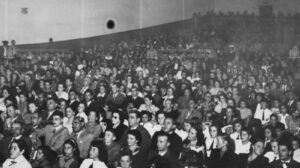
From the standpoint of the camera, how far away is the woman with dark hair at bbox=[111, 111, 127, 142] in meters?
6.59

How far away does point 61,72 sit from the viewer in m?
11.8

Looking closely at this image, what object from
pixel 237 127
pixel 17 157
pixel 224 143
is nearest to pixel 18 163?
pixel 17 157

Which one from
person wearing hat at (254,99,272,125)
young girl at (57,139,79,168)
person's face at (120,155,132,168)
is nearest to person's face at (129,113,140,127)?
young girl at (57,139,79,168)

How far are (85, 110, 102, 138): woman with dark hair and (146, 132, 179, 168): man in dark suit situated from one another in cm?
117

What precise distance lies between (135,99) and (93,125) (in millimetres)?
2462

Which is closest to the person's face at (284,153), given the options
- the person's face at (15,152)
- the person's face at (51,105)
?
the person's face at (15,152)

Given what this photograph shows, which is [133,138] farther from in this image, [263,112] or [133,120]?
[263,112]

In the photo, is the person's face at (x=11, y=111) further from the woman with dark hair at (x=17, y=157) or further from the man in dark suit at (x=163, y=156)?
the man in dark suit at (x=163, y=156)

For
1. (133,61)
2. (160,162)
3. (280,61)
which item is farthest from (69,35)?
(160,162)

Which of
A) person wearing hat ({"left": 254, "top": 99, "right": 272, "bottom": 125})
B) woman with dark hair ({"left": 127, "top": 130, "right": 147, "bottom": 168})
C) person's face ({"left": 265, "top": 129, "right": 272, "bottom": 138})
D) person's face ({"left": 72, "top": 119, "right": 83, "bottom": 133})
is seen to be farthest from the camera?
person wearing hat ({"left": 254, "top": 99, "right": 272, "bottom": 125})

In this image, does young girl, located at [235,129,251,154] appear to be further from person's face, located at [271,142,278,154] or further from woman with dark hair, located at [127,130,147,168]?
woman with dark hair, located at [127,130,147,168]

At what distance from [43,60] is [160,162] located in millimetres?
9779

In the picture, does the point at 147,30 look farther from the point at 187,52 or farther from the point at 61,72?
the point at 61,72

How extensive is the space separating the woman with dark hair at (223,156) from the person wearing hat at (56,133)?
1.87 m
